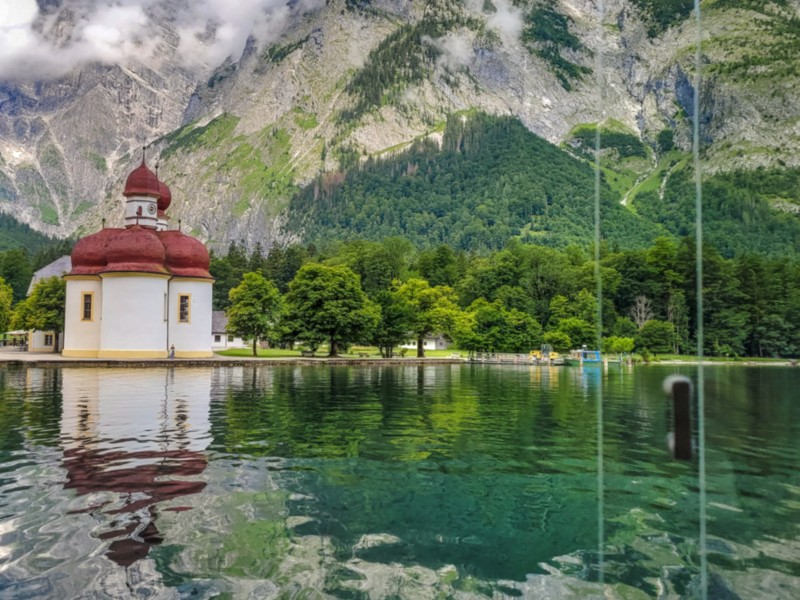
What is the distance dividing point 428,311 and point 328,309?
15806 mm

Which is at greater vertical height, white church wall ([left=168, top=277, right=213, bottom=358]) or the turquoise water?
white church wall ([left=168, top=277, right=213, bottom=358])

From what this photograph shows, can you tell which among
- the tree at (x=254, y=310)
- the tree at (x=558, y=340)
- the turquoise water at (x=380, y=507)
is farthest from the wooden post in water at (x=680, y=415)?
the tree at (x=558, y=340)

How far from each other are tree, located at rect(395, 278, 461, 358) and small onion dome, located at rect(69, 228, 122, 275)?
3013cm

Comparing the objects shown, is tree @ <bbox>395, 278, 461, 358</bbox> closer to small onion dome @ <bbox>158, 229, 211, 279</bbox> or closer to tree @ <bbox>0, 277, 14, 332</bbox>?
small onion dome @ <bbox>158, 229, 211, 279</bbox>

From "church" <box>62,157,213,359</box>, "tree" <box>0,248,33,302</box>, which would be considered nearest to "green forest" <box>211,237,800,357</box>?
"church" <box>62,157,213,359</box>

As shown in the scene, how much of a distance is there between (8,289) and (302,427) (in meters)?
73.0

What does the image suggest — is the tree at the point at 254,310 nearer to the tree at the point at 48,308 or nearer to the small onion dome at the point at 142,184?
the small onion dome at the point at 142,184

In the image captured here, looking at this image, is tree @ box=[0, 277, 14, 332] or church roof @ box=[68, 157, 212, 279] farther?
tree @ box=[0, 277, 14, 332]

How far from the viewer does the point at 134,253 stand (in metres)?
48.3

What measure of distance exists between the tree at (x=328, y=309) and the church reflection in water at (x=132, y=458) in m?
33.8

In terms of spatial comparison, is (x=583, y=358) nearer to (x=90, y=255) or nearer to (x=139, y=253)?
(x=139, y=253)

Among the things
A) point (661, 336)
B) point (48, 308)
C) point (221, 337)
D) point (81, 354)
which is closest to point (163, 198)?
point (81, 354)

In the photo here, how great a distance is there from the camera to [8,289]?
248ft

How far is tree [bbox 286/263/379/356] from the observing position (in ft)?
191
